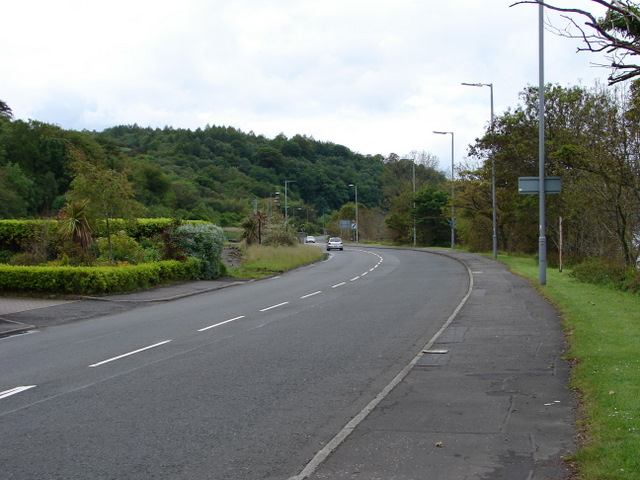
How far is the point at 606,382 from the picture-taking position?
23.9 ft

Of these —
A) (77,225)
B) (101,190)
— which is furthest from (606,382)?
(77,225)

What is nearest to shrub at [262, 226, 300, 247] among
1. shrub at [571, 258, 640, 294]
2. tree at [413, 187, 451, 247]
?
tree at [413, 187, 451, 247]

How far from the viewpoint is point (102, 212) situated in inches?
894

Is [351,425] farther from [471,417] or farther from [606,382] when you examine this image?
[606,382]

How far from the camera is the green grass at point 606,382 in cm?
489

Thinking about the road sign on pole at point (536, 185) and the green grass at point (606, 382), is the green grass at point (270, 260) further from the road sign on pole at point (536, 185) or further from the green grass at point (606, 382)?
the green grass at point (606, 382)

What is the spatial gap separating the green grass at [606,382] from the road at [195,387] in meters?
2.32

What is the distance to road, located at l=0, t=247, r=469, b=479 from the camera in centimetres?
536

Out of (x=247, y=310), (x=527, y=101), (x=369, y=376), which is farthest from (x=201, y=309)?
(x=527, y=101)

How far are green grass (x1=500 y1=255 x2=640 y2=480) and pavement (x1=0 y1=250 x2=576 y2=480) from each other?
183 mm

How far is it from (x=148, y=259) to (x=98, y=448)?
64.9ft

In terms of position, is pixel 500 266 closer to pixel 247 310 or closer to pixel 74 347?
pixel 247 310

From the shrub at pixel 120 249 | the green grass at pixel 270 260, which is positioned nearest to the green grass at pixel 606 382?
the shrub at pixel 120 249

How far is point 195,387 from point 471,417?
3468 mm
